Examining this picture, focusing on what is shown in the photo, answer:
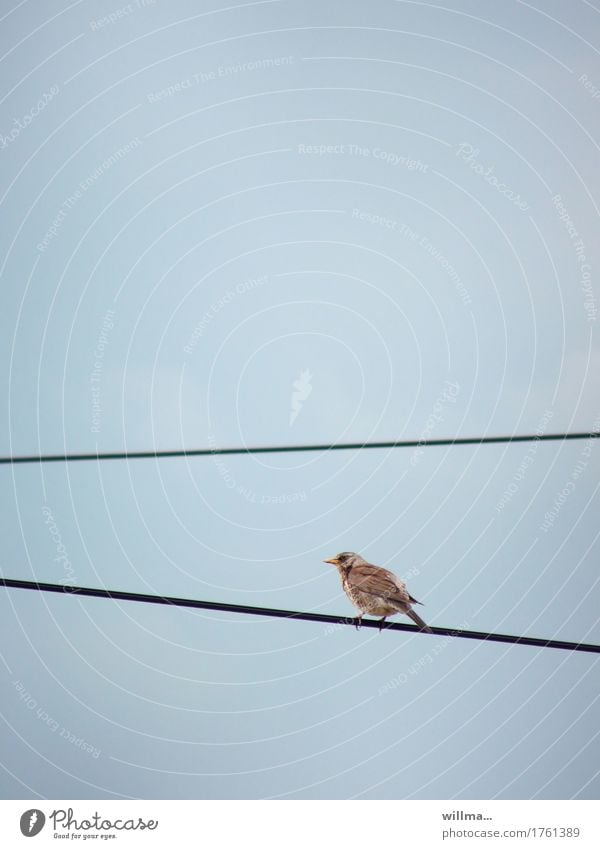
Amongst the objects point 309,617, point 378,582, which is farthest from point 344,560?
point 309,617

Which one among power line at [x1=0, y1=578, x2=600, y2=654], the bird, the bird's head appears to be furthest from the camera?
the bird's head

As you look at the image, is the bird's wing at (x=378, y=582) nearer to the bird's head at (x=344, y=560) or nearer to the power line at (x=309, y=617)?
the bird's head at (x=344, y=560)

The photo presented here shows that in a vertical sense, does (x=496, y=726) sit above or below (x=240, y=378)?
below

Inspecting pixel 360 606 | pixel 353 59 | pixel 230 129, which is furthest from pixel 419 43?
pixel 360 606

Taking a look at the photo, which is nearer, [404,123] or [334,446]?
[334,446]

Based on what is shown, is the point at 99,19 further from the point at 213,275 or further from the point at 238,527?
the point at 238,527

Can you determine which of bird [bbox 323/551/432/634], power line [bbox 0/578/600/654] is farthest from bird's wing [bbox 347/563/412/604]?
power line [bbox 0/578/600/654]

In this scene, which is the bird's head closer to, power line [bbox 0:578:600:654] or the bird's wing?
the bird's wing
